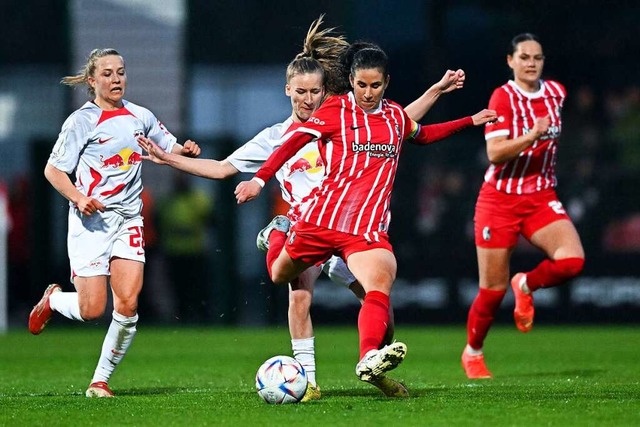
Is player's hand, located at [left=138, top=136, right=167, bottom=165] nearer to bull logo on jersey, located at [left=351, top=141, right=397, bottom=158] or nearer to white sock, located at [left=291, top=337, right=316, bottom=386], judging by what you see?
bull logo on jersey, located at [left=351, top=141, right=397, bottom=158]

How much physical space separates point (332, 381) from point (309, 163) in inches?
71.5

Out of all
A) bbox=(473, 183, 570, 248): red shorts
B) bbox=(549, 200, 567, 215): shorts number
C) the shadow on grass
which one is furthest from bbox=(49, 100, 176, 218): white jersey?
the shadow on grass

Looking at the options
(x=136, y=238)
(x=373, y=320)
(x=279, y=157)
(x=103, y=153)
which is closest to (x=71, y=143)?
(x=103, y=153)

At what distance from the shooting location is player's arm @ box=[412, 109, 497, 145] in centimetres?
778

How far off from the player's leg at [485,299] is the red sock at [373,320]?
239 centimetres

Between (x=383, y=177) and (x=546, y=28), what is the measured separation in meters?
10.5

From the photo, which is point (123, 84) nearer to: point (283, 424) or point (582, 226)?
point (283, 424)

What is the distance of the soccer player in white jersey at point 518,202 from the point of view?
934 cm

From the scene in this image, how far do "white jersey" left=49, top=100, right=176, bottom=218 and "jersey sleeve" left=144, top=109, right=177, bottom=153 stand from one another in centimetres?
12

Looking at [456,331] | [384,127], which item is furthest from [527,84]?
[456,331]

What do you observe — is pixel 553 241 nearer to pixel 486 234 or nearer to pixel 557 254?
pixel 557 254

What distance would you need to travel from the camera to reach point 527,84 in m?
9.53

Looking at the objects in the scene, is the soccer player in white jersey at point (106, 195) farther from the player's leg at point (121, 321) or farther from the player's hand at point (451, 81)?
the player's hand at point (451, 81)

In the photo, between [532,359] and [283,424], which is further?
[532,359]
